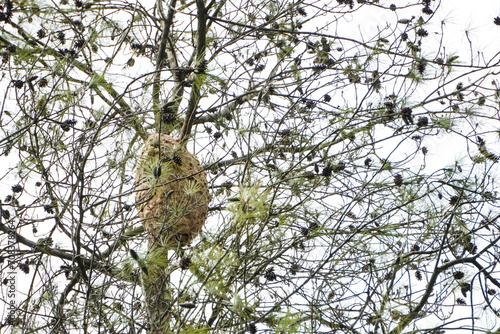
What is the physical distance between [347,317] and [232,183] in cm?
120

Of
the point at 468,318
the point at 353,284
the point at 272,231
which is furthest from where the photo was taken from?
the point at 353,284

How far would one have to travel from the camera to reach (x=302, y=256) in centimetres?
365

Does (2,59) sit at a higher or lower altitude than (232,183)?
higher

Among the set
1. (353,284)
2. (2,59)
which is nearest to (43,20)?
(2,59)

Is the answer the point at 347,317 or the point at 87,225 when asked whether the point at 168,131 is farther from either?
the point at 347,317

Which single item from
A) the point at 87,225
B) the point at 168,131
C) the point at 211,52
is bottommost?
the point at 87,225

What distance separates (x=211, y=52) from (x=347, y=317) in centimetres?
A: 186

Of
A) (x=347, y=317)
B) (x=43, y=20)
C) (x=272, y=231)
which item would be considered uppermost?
(x=43, y=20)

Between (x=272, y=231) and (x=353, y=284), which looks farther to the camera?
(x=353, y=284)

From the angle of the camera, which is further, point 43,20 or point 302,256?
point 43,20

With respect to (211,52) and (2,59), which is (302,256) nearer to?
(211,52)

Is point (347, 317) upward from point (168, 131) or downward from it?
downward

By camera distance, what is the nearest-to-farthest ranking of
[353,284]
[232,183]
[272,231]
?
1. [272,231]
2. [353,284]
3. [232,183]

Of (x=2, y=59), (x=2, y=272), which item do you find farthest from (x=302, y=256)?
(x=2, y=59)
